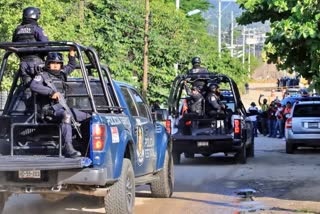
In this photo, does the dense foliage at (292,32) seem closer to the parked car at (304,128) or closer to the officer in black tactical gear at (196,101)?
the officer in black tactical gear at (196,101)

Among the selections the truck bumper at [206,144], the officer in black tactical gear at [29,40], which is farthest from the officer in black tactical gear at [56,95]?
the truck bumper at [206,144]

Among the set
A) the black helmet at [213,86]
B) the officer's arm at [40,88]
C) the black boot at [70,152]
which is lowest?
the black boot at [70,152]

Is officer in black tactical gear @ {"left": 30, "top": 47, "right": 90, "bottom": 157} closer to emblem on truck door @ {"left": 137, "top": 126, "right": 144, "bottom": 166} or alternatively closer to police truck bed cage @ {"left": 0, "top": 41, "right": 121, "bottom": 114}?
police truck bed cage @ {"left": 0, "top": 41, "right": 121, "bottom": 114}

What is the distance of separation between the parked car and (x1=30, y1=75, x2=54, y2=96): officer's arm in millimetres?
14052

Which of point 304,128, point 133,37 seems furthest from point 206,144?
point 133,37

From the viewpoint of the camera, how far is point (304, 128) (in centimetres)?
2158

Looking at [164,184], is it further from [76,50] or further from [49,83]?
[76,50]

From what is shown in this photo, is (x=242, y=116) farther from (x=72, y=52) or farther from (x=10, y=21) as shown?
(x=72, y=52)

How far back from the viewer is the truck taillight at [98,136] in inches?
320

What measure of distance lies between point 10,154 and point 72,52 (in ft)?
5.00

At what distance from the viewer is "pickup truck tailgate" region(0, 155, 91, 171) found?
795 cm

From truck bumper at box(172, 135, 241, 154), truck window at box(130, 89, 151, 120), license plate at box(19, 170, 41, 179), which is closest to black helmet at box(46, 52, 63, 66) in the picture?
license plate at box(19, 170, 41, 179)

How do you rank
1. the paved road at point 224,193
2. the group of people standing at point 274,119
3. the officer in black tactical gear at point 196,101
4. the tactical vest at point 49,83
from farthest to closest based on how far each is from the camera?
the group of people standing at point 274,119, the officer in black tactical gear at point 196,101, the paved road at point 224,193, the tactical vest at point 49,83

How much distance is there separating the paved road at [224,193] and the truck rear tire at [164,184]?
15 centimetres
